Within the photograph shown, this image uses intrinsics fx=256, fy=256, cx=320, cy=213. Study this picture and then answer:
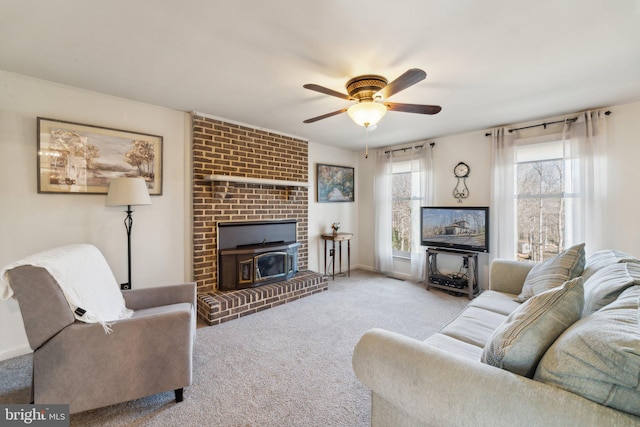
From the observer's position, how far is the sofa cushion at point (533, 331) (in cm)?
96

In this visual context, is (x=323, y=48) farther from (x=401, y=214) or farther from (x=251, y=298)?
(x=401, y=214)

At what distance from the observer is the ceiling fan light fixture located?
2041 mm

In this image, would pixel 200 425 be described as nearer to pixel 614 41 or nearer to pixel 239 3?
pixel 239 3

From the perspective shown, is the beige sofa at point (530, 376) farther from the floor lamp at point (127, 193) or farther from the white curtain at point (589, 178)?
the floor lamp at point (127, 193)

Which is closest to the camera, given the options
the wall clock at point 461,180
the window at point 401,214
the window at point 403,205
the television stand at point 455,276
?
the television stand at point 455,276

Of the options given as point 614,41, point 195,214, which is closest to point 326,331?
point 195,214

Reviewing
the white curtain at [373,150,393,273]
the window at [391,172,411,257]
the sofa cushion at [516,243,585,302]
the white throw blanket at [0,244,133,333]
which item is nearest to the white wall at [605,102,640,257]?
the sofa cushion at [516,243,585,302]

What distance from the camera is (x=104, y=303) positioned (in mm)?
1715

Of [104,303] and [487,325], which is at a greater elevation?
[104,303]

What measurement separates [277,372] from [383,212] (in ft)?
11.4

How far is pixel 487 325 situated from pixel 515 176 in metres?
2.62

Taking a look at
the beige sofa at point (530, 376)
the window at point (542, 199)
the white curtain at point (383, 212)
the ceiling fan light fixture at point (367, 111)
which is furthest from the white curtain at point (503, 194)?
the ceiling fan light fixture at point (367, 111)

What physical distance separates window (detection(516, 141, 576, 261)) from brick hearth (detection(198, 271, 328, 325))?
2907 millimetres

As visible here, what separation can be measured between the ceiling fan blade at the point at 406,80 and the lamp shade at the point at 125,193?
242 cm
